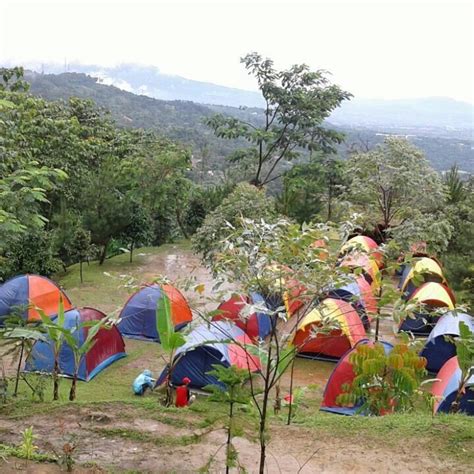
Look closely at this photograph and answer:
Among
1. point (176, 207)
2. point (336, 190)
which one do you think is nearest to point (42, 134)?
point (176, 207)

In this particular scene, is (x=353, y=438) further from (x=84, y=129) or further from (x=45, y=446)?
(x=84, y=129)

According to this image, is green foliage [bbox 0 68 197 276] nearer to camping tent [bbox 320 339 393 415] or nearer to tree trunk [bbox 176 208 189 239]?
tree trunk [bbox 176 208 189 239]

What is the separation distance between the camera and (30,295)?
12.2 meters

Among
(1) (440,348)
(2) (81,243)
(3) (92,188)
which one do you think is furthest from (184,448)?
(3) (92,188)

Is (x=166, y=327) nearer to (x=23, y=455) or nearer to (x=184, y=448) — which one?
(x=184, y=448)

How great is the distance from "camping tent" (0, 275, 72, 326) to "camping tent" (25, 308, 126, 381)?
182 cm

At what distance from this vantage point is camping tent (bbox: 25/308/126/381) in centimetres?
968

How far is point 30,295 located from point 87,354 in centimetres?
302

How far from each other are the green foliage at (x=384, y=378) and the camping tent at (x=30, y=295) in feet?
23.4

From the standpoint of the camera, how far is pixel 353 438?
622cm

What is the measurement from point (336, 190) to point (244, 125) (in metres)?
4.93

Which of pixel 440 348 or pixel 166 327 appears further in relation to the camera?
pixel 440 348

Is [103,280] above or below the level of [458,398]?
below

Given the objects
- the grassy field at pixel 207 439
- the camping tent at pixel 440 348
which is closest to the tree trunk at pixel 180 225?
the camping tent at pixel 440 348
